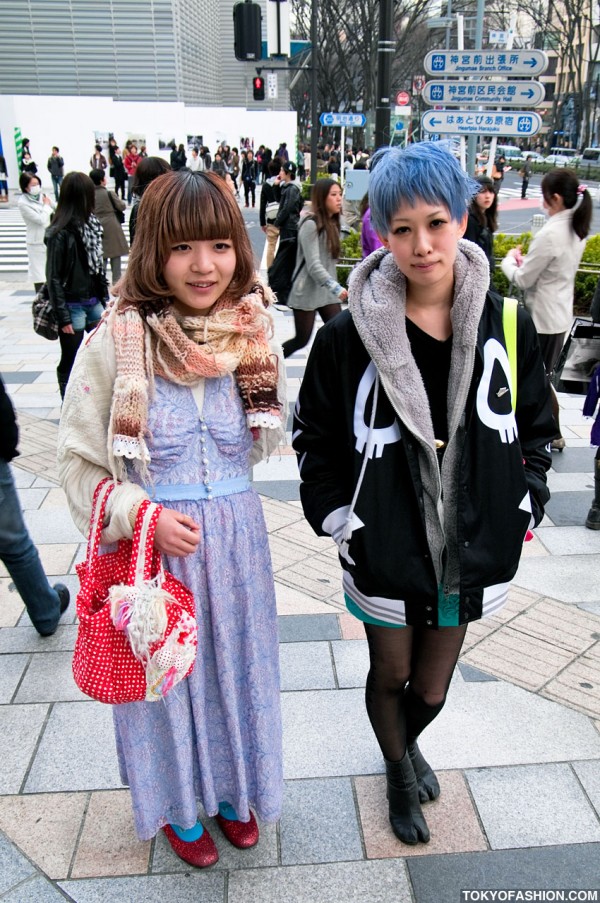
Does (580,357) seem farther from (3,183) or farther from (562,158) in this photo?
(562,158)

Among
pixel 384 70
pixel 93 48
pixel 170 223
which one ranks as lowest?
pixel 170 223

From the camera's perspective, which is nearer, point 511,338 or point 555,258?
point 511,338

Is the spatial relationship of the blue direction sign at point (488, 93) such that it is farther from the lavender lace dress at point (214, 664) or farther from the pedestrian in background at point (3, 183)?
the pedestrian in background at point (3, 183)

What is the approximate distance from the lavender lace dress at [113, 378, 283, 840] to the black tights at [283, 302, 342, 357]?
437 cm

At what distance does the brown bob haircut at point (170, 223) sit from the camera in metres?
1.71

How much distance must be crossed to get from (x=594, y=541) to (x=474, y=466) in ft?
8.38

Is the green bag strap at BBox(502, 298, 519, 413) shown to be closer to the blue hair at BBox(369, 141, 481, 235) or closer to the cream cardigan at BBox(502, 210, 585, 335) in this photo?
the blue hair at BBox(369, 141, 481, 235)

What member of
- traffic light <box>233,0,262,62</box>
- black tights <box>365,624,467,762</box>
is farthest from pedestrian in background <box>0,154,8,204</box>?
black tights <box>365,624,467,762</box>

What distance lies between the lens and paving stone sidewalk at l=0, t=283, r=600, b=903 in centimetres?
206

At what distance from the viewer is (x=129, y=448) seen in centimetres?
171

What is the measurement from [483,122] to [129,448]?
6178mm

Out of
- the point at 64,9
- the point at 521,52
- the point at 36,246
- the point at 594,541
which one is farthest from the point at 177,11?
the point at 594,541

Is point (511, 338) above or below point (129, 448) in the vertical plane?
above

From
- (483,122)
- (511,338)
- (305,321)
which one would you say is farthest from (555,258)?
(511,338)
